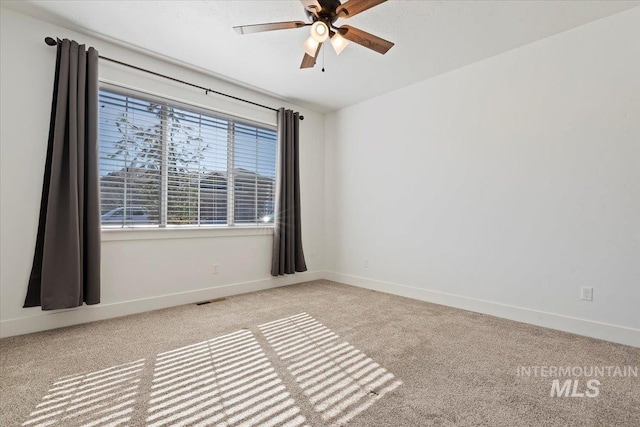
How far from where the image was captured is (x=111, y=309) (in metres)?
2.81

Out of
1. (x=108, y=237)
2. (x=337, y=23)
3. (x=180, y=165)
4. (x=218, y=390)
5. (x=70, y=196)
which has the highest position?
(x=337, y=23)

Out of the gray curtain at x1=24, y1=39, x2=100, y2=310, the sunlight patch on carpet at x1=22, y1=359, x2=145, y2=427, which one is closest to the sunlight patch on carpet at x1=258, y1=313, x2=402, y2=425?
the sunlight patch on carpet at x1=22, y1=359, x2=145, y2=427

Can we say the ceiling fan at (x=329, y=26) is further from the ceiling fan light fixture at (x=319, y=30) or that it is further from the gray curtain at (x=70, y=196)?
the gray curtain at (x=70, y=196)

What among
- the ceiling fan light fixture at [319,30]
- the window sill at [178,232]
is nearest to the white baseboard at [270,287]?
the window sill at [178,232]

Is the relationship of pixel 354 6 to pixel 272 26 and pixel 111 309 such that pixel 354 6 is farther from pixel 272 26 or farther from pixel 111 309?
pixel 111 309

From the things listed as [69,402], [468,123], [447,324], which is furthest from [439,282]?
[69,402]

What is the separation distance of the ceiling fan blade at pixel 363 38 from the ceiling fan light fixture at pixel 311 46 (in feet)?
0.67

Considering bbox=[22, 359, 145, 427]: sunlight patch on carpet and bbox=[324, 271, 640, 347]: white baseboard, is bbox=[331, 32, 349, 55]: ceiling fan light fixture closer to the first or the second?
bbox=[22, 359, 145, 427]: sunlight patch on carpet

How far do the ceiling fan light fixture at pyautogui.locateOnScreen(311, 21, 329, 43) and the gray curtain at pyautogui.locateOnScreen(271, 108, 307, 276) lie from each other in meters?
2.01

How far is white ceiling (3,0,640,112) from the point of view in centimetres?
231

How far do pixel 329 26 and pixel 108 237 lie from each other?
8.60 feet

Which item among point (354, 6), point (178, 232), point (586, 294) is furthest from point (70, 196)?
point (586, 294)

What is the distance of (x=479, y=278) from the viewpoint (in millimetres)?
3092

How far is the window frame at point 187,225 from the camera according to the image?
288 centimetres
